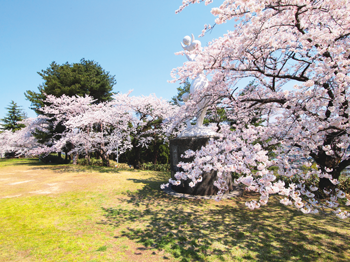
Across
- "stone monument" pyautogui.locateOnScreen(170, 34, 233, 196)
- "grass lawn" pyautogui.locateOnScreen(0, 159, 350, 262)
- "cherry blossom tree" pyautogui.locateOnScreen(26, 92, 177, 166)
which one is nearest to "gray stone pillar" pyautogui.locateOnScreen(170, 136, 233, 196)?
"stone monument" pyautogui.locateOnScreen(170, 34, 233, 196)

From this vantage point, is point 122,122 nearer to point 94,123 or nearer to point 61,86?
point 94,123

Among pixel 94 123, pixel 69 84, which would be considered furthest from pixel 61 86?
pixel 94 123

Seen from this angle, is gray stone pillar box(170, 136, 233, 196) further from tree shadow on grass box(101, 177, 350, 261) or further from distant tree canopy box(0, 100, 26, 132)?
distant tree canopy box(0, 100, 26, 132)

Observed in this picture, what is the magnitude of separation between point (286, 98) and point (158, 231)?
4570 mm

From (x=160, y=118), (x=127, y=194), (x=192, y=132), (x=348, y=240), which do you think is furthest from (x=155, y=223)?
(x=160, y=118)

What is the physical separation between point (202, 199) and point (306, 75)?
561cm

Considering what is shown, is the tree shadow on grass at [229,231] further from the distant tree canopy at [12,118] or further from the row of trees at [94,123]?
the distant tree canopy at [12,118]

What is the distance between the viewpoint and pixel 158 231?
392 centimetres

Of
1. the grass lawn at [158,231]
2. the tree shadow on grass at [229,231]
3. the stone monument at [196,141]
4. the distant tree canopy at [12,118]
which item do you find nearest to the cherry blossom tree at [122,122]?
the stone monument at [196,141]

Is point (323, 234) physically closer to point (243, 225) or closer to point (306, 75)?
point (243, 225)

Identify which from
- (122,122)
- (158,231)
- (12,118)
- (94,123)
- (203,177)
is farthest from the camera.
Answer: (12,118)

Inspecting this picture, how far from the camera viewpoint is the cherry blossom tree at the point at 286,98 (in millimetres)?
3080

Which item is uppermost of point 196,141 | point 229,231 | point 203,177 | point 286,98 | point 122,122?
point 122,122

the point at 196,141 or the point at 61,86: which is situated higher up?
Answer: the point at 61,86
